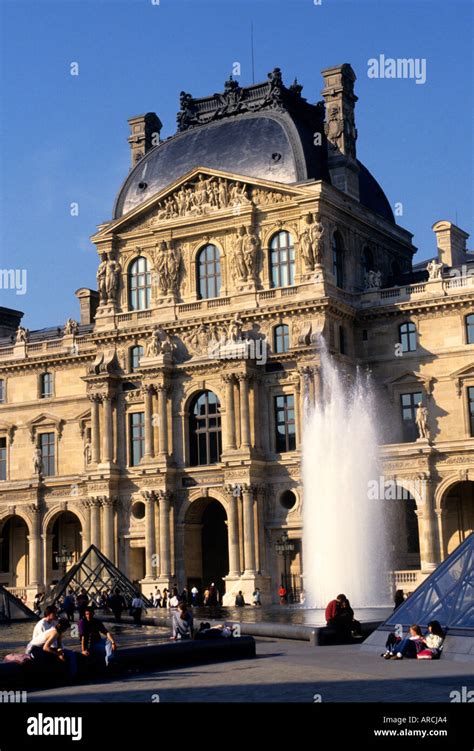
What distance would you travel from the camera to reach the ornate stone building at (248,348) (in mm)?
59781

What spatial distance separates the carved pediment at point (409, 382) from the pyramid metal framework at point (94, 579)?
18516mm

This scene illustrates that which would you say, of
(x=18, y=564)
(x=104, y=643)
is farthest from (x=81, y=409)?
(x=104, y=643)

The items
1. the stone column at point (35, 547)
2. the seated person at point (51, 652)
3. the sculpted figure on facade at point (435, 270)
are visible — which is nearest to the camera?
the seated person at point (51, 652)

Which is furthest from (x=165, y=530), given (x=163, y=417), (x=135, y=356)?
(x=135, y=356)

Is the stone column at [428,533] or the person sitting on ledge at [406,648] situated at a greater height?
the stone column at [428,533]

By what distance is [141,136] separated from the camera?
73125 mm

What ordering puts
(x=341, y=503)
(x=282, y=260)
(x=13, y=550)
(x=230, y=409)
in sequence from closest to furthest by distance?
(x=341, y=503), (x=230, y=409), (x=282, y=260), (x=13, y=550)

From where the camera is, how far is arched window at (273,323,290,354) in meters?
61.2

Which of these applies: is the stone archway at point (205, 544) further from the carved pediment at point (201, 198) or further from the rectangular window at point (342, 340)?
the carved pediment at point (201, 198)

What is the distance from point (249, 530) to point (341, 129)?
21964 mm

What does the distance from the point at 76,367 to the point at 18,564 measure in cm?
1214

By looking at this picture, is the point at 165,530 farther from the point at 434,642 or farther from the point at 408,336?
the point at 434,642

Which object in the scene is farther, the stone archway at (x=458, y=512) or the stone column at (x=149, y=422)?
the stone column at (x=149, y=422)

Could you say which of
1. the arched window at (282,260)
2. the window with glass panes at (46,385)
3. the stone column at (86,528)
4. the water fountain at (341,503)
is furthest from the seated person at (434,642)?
the window with glass panes at (46,385)
